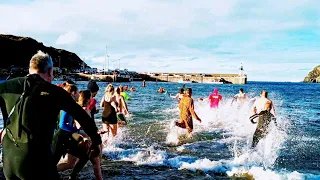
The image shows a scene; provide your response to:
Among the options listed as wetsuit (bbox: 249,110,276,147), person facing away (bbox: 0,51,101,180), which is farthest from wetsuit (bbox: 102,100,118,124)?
person facing away (bbox: 0,51,101,180)

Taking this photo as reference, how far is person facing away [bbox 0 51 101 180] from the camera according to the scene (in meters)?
3.12

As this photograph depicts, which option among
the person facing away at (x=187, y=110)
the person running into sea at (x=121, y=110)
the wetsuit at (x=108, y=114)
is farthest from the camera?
the person facing away at (x=187, y=110)

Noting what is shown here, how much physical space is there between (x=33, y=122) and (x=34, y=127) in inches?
1.6

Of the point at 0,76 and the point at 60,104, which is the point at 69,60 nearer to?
the point at 0,76

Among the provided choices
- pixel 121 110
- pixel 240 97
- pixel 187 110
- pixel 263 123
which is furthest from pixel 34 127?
pixel 240 97

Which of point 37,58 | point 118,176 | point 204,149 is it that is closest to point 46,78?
point 37,58

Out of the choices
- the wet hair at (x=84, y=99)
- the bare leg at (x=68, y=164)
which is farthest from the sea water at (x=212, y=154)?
the wet hair at (x=84, y=99)

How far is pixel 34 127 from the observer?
3121 millimetres

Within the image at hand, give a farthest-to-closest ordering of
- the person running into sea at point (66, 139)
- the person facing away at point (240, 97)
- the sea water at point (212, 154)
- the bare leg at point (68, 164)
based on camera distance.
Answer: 1. the person facing away at point (240, 97)
2. the sea water at point (212, 154)
3. the bare leg at point (68, 164)
4. the person running into sea at point (66, 139)

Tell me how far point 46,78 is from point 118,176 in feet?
15.6

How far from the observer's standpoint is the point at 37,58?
10.9 feet

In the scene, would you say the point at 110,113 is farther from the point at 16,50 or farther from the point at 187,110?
the point at 16,50

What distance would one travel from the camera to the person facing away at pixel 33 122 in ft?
10.2

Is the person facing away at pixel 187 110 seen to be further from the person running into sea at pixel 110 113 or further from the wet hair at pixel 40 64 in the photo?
the wet hair at pixel 40 64
